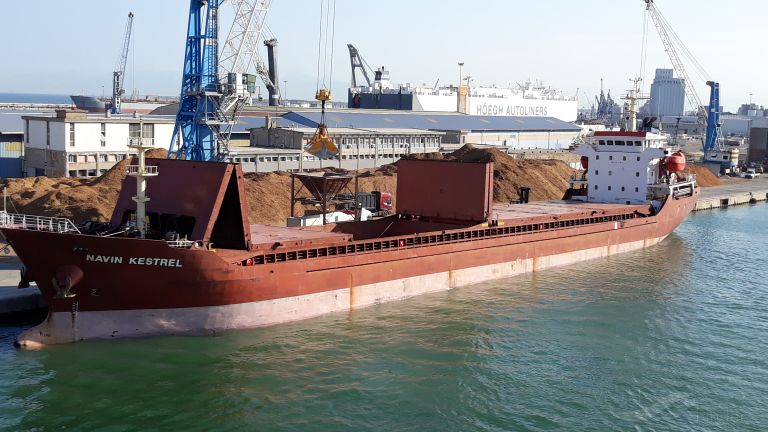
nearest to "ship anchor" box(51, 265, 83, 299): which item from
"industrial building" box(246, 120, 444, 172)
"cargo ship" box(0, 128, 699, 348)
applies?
"cargo ship" box(0, 128, 699, 348)

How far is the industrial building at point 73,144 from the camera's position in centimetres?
4997

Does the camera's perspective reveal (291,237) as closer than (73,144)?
Yes

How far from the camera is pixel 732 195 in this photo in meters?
66.9

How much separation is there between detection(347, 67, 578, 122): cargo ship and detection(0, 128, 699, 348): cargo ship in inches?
2775

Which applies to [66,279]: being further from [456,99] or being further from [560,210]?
[456,99]

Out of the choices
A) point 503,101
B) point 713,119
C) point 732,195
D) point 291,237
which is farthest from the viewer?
point 503,101

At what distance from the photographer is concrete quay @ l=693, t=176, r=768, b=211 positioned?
63.1 m

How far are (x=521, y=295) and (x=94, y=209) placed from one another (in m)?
20.2

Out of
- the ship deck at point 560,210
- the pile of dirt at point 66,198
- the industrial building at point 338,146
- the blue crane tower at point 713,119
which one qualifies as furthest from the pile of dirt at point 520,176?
the blue crane tower at point 713,119

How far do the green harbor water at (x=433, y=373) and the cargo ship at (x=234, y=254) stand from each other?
2.31ft

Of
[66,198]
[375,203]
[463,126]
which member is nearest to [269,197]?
[375,203]

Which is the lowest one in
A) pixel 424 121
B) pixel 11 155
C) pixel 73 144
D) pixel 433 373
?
pixel 433 373

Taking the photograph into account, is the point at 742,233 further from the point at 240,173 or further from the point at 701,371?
the point at 240,173

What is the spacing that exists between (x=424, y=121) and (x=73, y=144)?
45643 mm
